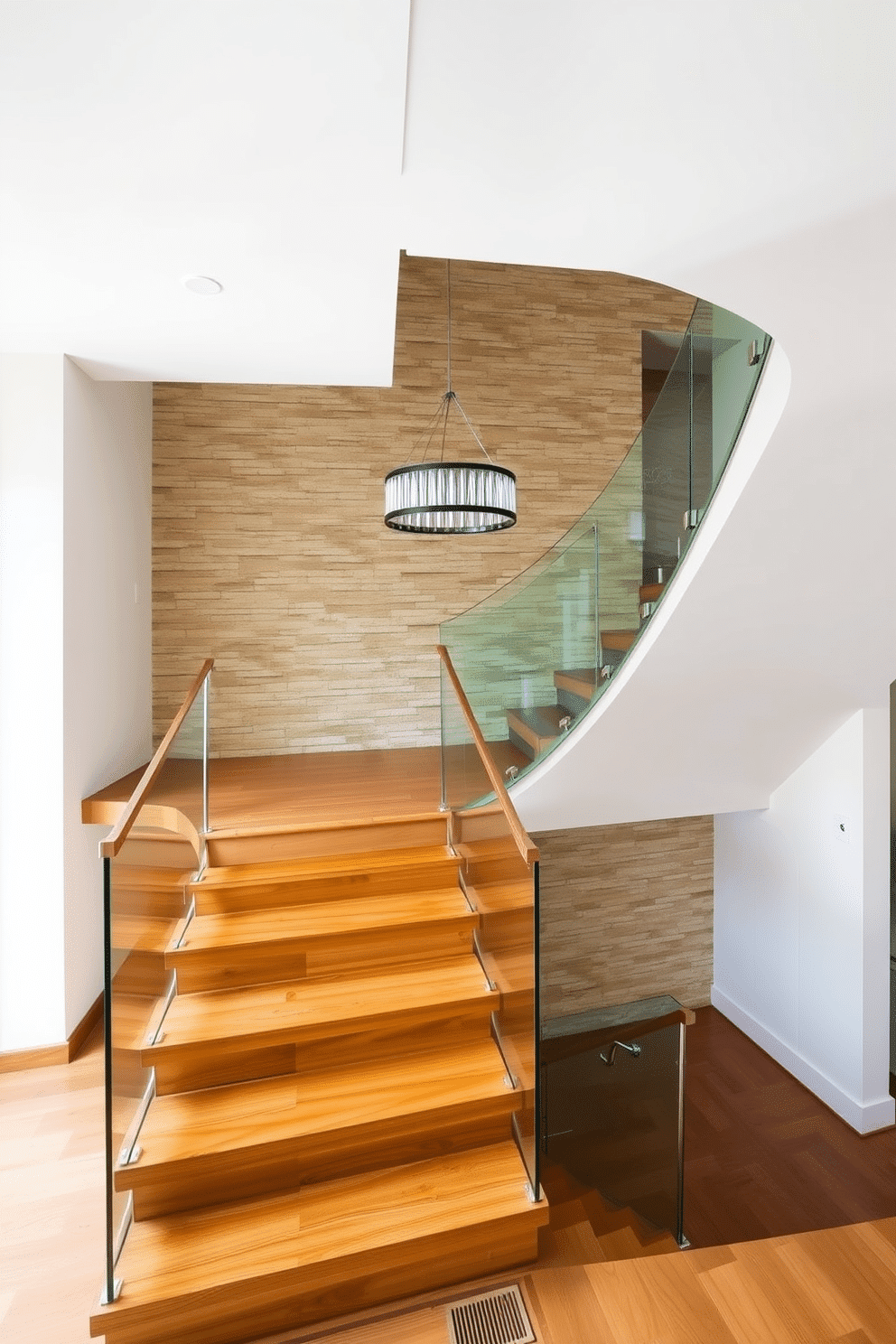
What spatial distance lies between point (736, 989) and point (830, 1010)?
123 centimetres

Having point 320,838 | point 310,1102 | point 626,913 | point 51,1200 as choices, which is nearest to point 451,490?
point 320,838

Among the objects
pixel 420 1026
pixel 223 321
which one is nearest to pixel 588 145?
pixel 223 321

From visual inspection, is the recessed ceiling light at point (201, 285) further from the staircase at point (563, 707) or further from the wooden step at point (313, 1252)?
the wooden step at point (313, 1252)

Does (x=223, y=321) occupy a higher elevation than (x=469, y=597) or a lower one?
higher

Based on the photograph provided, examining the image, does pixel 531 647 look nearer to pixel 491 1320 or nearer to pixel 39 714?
pixel 39 714

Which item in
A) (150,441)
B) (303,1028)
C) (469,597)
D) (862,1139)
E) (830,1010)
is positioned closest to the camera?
(303,1028)

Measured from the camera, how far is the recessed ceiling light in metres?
2.73

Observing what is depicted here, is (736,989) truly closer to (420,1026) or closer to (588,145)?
(420,1026)

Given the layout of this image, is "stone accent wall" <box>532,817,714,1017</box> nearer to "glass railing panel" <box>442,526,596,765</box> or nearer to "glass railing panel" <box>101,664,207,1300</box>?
"glass railing panel" <box>442,526,596,765</box>

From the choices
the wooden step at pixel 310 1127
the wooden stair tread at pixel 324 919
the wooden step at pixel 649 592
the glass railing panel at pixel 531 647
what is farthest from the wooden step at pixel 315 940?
the wooden step at pixel 649 592

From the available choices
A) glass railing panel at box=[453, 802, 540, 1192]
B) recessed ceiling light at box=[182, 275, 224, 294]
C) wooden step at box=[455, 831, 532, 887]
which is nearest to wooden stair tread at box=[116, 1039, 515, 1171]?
glass railing panel at box=[453, 802, 540, 1192]

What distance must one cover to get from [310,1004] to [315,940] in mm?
279

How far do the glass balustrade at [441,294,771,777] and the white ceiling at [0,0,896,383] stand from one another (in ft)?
2.73

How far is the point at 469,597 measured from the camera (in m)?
5.85
